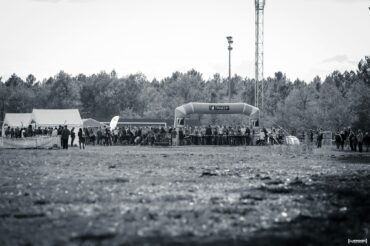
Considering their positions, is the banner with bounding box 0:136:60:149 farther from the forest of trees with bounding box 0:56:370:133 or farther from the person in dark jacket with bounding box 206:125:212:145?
the forest of trees with bounding box 0:56:370:133

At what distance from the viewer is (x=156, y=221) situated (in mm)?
10703

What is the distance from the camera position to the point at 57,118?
61969mm

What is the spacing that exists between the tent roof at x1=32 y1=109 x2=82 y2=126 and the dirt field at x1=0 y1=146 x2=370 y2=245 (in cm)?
4133

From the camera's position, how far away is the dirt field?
30.7 feet

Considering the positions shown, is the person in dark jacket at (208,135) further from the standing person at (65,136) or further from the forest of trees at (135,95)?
the forest of trees at (135,95)

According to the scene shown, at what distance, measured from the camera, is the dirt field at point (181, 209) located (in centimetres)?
936

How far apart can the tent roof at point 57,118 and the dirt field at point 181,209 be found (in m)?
41.3

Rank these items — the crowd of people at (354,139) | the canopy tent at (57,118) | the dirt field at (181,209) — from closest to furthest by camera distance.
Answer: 1. the dirt field at (181,209)
2. the crowd of people at (354,139)
3. the canopy tent at (57,118)

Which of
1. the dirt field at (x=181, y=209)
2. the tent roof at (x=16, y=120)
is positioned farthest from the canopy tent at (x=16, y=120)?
the dirt field at (x=181, y=209)

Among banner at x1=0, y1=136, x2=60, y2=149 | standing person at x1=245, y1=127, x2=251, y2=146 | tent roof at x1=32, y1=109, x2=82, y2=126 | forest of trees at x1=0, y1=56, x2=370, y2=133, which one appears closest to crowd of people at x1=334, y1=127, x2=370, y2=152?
standing person at x1=245, y1=127, x2=251, y2=146

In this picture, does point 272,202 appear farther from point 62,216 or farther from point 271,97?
point 271,97

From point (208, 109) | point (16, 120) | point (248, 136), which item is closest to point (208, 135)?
point (208, 109)

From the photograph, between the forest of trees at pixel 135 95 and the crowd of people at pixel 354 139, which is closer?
the crowd of people at pixel 354 139

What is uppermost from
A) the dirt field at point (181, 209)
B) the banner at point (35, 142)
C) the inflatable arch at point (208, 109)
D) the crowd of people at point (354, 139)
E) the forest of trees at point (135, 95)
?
the forest of trees at point (135, 95)
